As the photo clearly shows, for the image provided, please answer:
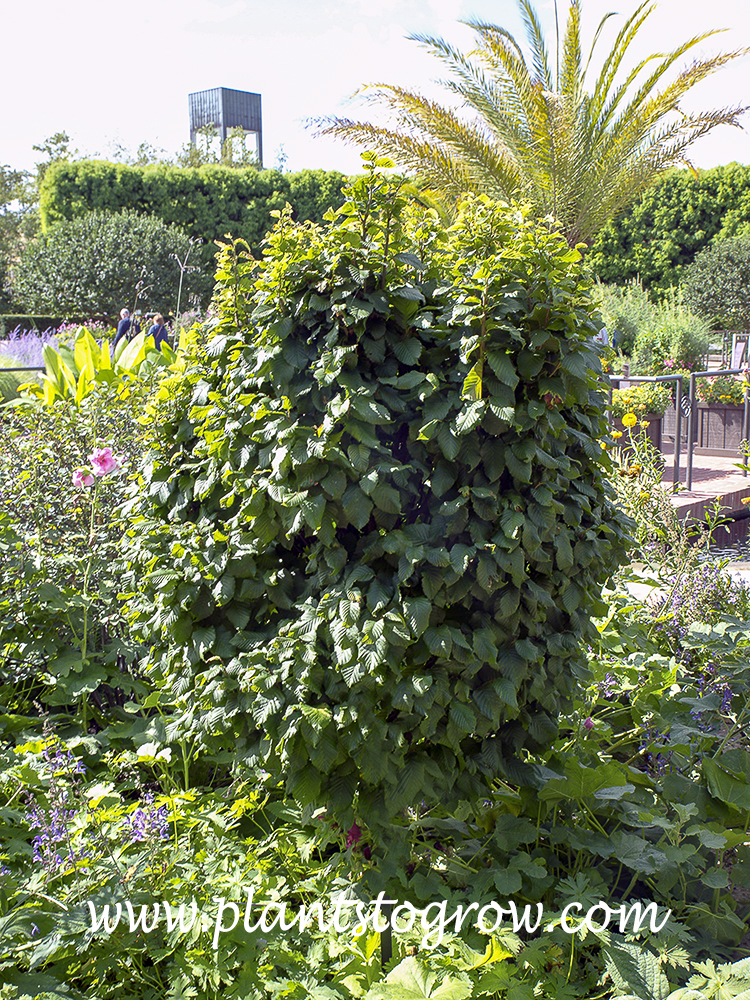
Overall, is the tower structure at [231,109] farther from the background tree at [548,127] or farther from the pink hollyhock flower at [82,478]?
the pink hollyhock flower at [82,478]

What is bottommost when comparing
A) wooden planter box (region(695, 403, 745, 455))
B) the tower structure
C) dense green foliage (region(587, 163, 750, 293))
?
wooden planter box (region(695, 403, 745, 455))

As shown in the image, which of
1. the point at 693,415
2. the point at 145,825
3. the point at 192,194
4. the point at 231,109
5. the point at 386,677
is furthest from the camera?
the point at 231,109

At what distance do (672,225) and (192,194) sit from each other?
1377cm

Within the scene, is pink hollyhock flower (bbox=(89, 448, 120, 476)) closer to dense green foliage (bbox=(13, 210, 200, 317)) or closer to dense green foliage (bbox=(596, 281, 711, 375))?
dense green foliage (bbox=(596, 281, 711, 375))

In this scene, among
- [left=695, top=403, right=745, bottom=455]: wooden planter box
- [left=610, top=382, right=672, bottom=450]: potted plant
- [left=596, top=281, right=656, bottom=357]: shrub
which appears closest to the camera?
[left=610, top=382, right=672, bottom=450]: potted plant

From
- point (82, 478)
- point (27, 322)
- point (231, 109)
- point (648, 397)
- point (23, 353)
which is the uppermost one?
point (231, 109)

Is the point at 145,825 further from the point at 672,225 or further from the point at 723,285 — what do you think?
the point at 672,225

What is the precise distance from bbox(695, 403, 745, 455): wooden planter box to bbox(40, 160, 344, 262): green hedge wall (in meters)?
14.4

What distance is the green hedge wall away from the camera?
2088 centimetres

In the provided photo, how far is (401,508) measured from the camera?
1674mm

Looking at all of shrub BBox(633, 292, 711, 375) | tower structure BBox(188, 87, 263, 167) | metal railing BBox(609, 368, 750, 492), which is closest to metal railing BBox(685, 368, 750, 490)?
metal railing BBox(609, 368, 750, 492)

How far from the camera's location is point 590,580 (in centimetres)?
187

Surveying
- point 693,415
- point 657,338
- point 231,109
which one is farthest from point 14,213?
point 231,109

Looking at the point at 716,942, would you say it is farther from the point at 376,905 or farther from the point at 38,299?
the point at 38,299
